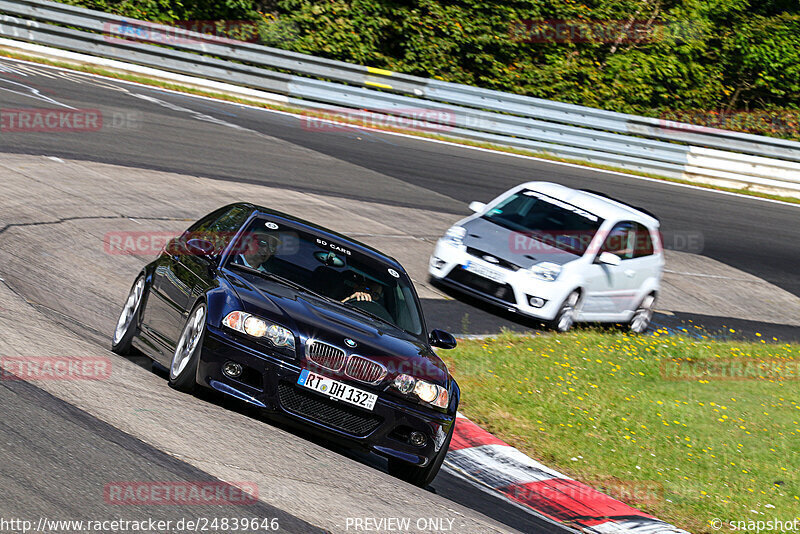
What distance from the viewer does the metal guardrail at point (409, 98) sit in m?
23.7

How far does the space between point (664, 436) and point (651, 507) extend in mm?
1719

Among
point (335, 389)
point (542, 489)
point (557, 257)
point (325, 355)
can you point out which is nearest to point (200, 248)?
point (325, 355)

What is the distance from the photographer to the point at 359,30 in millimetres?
28281

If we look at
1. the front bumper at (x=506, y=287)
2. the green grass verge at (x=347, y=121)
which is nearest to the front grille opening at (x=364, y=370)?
the front bumper at (x=506, y=287)

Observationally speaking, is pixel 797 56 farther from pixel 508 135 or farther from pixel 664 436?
pixel 664 436

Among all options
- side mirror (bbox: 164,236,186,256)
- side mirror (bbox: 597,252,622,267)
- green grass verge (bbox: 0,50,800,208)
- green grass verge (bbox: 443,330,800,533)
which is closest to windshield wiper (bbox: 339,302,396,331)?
side mirror (bbox: 164,236,186,256)

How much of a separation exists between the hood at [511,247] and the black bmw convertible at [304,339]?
5579 mm

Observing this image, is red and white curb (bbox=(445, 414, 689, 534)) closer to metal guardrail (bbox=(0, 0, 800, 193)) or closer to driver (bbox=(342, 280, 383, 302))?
driver (bbox=(342, 280, 383, 302))

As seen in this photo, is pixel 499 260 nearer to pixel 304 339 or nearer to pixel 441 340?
pixel 441 340

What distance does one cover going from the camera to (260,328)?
21.6 feet

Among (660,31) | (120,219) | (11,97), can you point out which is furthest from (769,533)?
(660,31)

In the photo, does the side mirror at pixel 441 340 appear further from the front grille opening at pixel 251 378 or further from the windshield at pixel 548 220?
the windshield at pixel 548 220

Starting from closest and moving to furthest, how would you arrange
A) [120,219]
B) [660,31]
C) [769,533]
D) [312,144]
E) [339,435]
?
[339,435]
[769,533]
[120,219]
[312,144]
[660,31]

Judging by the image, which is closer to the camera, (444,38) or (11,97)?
(11,97)
